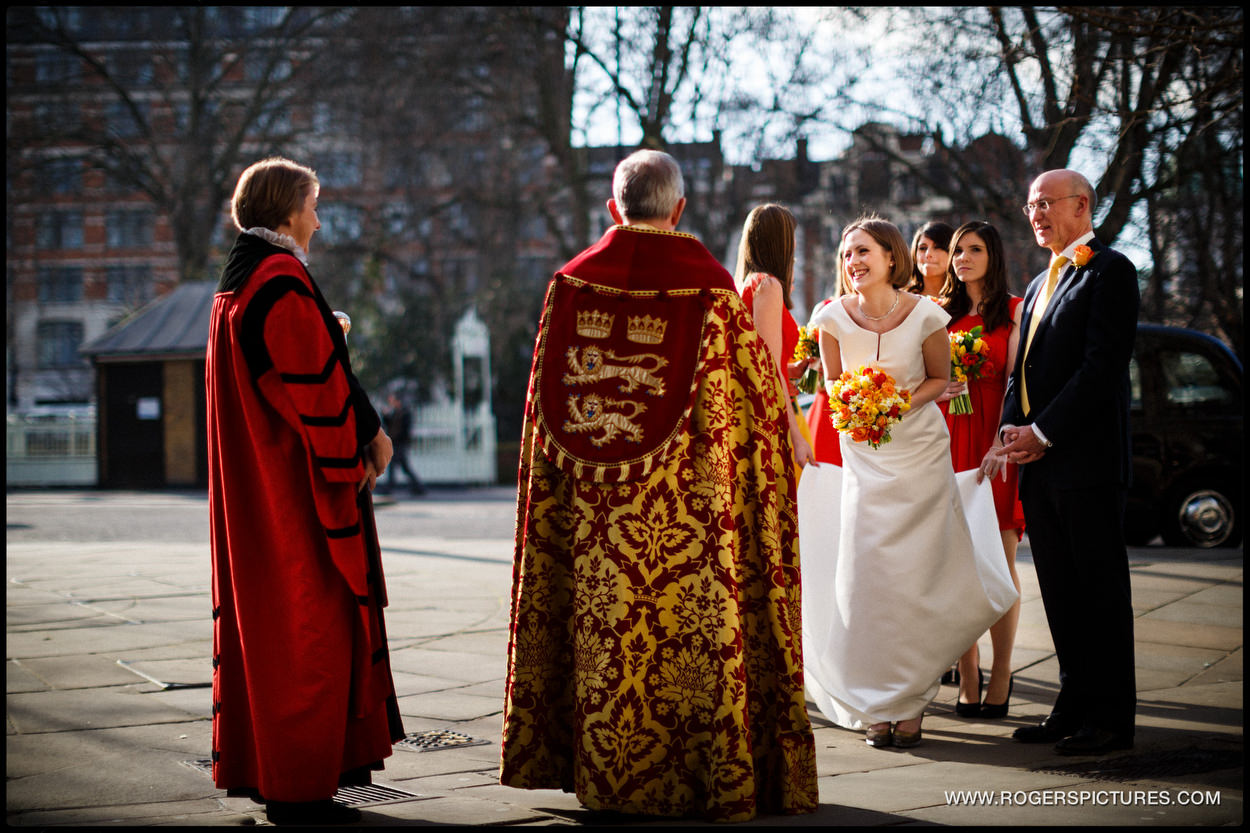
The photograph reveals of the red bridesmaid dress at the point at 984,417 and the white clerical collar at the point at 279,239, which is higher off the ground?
the white clerical collar at the point at 279,239

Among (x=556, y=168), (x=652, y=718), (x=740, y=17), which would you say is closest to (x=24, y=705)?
(x=652, y=718)

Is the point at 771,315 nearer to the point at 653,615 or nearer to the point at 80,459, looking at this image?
the point at 653,615

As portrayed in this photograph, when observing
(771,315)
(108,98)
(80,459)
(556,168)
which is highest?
(108,98)

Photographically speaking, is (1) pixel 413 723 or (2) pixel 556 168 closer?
(1) pixel 413 723

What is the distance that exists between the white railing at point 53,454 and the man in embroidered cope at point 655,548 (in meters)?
24.9

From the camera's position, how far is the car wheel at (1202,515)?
1105 centimetres

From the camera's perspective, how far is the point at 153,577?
28.9 feet

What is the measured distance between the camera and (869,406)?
4.51 m

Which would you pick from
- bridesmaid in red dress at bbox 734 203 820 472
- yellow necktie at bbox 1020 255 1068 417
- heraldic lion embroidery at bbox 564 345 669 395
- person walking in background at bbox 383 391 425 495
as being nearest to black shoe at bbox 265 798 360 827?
heraldic lion embroidery at bbox 564 345 669 395

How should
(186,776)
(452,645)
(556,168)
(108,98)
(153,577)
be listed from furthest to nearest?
(108,98), (556,168), (153,577), (452,645), (186,776)

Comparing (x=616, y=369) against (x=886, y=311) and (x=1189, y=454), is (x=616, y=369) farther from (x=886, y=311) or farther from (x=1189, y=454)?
(x=1189, y=454)

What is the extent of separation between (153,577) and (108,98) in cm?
2731

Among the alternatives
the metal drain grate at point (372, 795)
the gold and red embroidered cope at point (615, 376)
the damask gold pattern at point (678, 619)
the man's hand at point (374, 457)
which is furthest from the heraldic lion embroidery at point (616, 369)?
the metal drain grate at point (372, 795)

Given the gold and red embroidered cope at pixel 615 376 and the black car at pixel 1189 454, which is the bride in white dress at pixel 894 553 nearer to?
the gold and red embroidered cope at pixel 615 376
